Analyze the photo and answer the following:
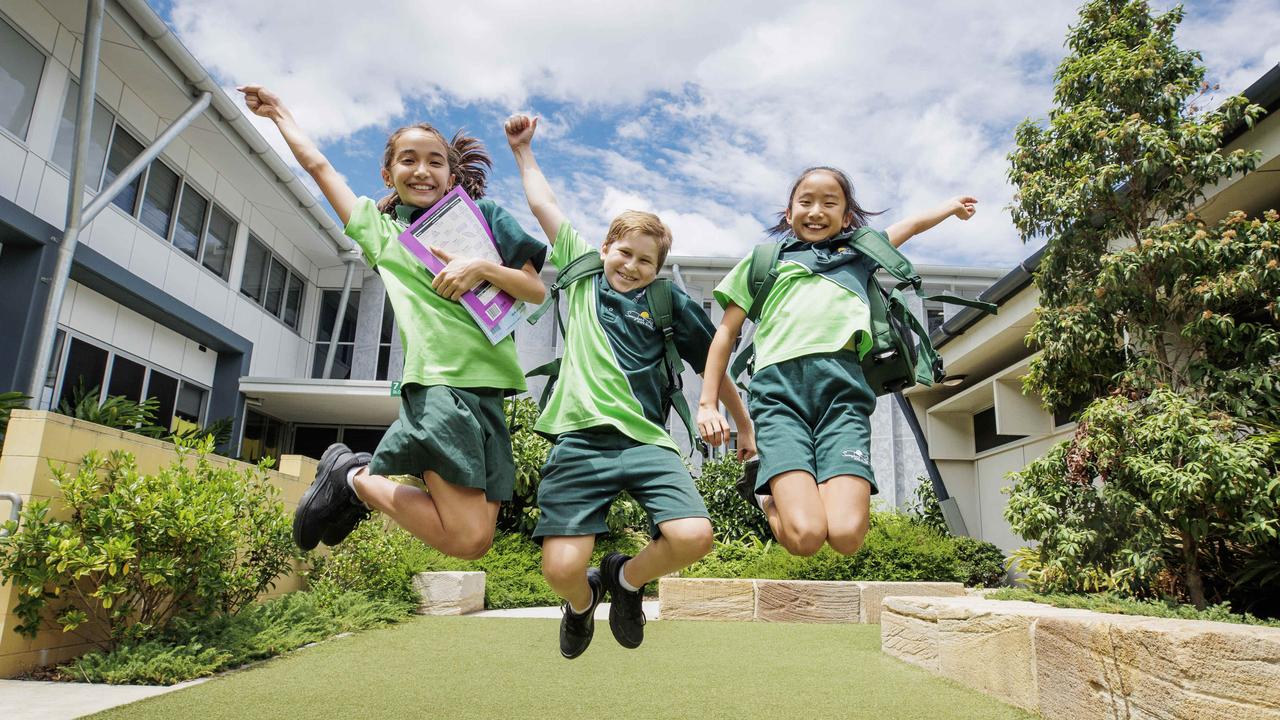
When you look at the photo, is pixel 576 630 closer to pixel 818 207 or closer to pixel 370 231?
pixel 370 231

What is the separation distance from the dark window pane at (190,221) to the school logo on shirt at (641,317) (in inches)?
491

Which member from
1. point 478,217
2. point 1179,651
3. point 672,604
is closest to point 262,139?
point 672,604

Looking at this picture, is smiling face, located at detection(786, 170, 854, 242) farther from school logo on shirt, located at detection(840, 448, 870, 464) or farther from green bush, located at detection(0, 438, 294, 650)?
green bush, located at detection(0, 438, 294, 650)

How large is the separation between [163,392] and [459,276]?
40.7 ft

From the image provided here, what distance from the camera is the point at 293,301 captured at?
680 inches

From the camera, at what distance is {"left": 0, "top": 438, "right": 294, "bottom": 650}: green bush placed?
4867 mm

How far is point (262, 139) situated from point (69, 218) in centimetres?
371

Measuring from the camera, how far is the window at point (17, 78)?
30.3 ft

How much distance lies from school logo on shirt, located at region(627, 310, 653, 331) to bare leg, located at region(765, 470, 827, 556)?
783 mm

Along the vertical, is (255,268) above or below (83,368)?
above

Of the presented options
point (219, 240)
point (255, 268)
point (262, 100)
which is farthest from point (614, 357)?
point (255, 268)

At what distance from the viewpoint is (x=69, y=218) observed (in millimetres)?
9211

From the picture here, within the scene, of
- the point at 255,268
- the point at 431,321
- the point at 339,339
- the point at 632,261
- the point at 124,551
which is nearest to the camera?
the point at 431,321

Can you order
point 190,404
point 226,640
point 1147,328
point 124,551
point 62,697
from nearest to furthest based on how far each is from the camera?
point 62,697 < point 124,551 < point 226,640 < point 1147,328 < point 190,404
